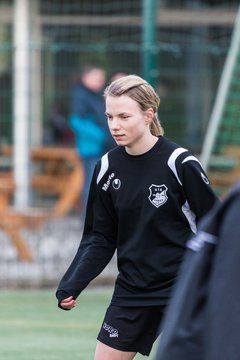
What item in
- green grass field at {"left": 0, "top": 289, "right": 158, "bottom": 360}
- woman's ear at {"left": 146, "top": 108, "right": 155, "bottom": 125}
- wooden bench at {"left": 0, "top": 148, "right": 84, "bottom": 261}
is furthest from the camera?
wooden bench at {"left": 0, "top": 148, "right": 84, "bottom": 261}

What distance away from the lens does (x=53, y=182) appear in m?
15.1

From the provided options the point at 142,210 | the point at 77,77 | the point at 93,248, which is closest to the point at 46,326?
the point at 93,248

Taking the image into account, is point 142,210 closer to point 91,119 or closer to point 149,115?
point 149,115

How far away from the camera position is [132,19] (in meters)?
15.6

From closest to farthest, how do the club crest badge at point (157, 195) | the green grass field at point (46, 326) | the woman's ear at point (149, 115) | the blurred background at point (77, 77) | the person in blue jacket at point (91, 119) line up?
the club crest badge at point (157, 195)
the woman's ear at point (149, 115)
the green grass field at point (46, 326)
the blurred background at point (77, 77)
the person in blue jacket at point (91, 119)

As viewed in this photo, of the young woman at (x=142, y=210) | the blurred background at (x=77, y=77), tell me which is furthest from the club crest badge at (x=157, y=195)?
the blurred background at (x=77, y=77)

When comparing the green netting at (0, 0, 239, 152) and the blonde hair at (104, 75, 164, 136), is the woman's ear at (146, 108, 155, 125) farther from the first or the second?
the green netting at (0, 0, 239, 152)

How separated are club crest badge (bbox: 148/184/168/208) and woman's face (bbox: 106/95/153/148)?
228 mm

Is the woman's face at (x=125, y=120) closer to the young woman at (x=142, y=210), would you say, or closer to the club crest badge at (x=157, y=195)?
the young woman at (x=142, y=210)

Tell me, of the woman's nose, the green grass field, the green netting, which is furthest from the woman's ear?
the green netting

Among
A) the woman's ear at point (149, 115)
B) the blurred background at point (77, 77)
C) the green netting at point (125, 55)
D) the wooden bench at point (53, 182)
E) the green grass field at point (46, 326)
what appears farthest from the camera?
the green netting at point (125, 55)

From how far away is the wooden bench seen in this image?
12.7 meters

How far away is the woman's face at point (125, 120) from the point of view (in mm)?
5367

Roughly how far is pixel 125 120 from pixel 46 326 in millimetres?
4226
